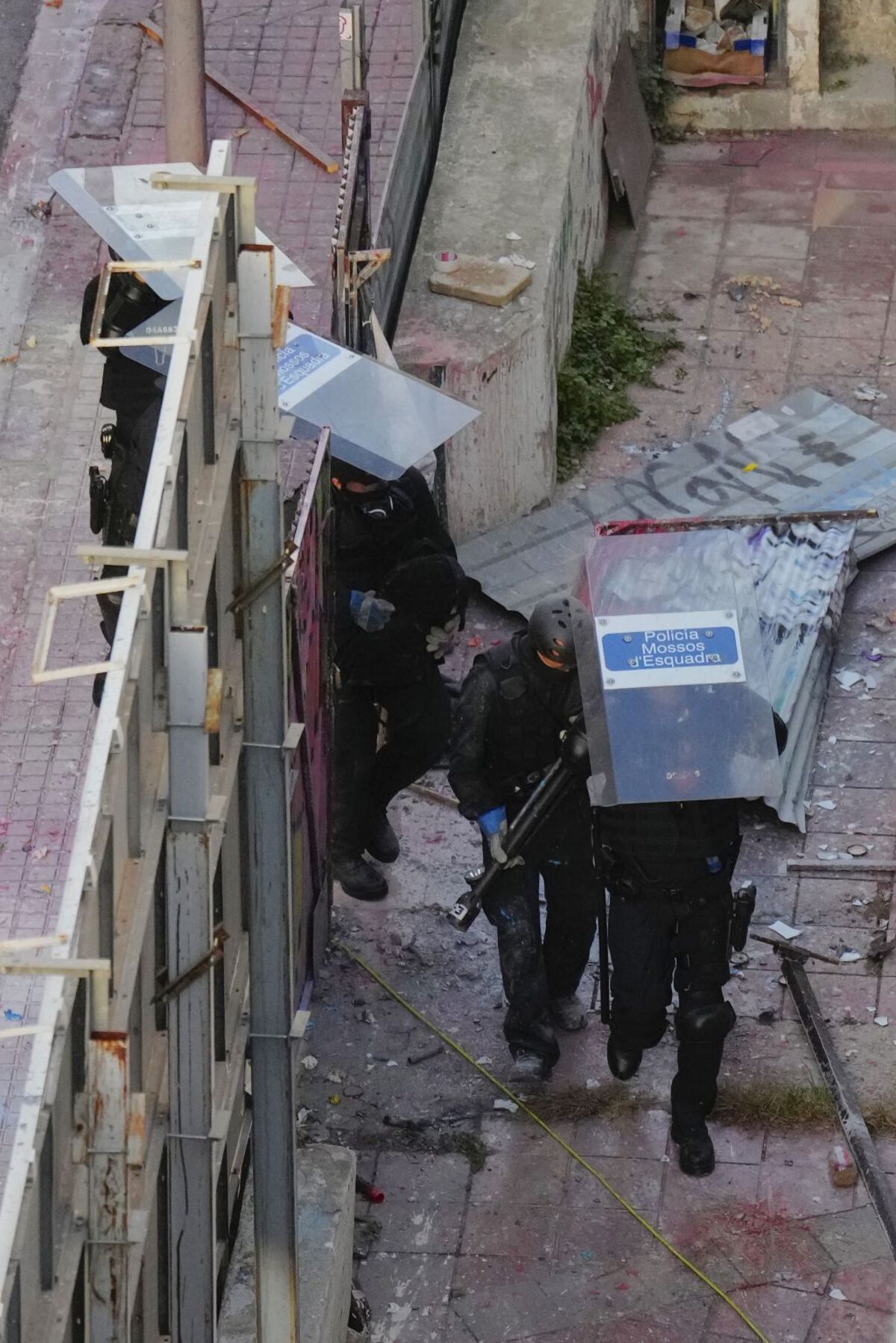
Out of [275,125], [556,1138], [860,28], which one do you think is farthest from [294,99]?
[556,1138]

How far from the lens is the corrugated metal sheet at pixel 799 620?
28.1 ft

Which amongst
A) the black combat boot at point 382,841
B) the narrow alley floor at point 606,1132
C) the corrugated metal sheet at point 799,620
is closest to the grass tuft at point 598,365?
the narrow alley floor at point 606,1132

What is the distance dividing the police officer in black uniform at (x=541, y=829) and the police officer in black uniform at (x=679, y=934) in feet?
1.14

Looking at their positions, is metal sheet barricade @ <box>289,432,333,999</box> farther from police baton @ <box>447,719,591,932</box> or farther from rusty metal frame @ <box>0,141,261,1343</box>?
rusty metal frame @ <box>0,141,261,1343</box>

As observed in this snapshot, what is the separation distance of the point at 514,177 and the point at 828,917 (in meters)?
4.38

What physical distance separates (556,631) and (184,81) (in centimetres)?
321

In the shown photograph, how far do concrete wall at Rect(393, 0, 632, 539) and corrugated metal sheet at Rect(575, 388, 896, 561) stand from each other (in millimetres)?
477

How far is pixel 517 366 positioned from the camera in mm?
9844

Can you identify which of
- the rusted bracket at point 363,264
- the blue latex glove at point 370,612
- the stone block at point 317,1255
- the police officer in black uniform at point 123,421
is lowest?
the stone block at point 317,1255

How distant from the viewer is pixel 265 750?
436cm

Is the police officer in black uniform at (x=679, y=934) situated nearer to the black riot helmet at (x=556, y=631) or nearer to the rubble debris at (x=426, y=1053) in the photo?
the black riot helmet at (x=556, y=631)

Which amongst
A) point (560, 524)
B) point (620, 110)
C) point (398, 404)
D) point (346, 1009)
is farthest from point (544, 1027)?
point (620, 110)

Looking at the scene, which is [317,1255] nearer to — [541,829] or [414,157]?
[541,829]

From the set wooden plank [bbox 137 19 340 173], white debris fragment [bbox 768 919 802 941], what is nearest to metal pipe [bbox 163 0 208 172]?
wooden plank [bbox 137 19 340 173]
